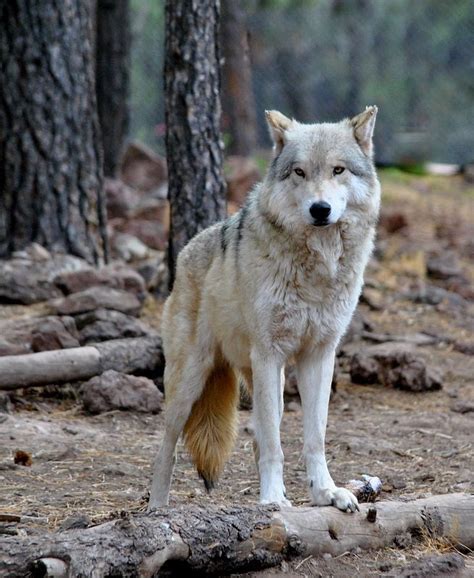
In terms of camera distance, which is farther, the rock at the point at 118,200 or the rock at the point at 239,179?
the rock at the point at 239,179

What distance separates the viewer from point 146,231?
404 inches

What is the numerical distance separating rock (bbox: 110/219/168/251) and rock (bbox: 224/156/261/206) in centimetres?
150

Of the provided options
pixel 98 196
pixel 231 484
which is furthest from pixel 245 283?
pixel 98 196

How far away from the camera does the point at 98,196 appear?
8516 millimetres

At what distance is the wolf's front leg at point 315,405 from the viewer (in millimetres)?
4340

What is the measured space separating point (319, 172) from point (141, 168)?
9.62m

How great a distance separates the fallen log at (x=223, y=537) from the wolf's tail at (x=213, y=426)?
0.94 meters

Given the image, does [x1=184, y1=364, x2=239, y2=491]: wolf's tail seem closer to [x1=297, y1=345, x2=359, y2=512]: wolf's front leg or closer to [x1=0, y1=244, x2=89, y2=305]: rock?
[x1=297, y1=345, x2=359, y2=512]: wolf's front leg

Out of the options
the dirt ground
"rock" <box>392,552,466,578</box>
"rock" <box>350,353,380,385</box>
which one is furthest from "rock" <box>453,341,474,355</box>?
"rock" <box>392,552,466,578</box>

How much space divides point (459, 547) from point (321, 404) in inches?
34.2

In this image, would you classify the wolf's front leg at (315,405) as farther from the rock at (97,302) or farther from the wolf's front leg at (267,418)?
the rock at (97,302)

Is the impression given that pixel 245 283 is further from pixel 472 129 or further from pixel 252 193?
pixel 472 129

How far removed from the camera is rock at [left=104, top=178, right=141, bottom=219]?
11.2 m

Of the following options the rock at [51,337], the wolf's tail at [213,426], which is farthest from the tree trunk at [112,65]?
the wolf's tail at [213,426]
